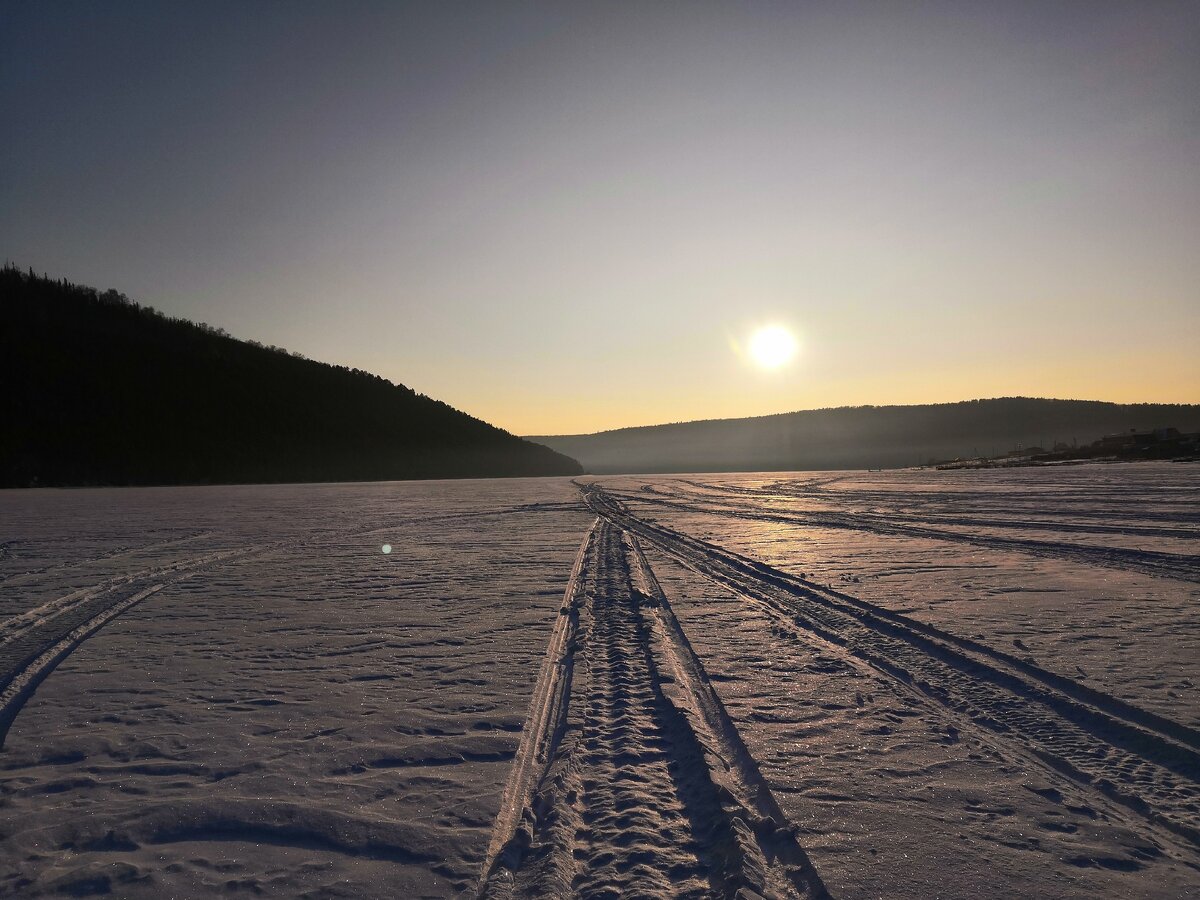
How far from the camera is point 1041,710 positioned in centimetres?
407

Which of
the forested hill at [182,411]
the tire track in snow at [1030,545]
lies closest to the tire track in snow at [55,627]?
the tire track in snow at [1030,545]

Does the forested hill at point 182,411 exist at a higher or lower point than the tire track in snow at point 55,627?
higher

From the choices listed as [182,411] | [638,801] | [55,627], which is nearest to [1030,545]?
[638,801]

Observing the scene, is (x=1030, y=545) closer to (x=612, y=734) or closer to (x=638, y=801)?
(x=612, y=734)

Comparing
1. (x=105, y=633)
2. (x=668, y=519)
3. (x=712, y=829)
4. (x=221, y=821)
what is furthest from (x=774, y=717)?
(x=668, y=519)

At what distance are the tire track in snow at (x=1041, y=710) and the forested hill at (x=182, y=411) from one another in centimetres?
7643

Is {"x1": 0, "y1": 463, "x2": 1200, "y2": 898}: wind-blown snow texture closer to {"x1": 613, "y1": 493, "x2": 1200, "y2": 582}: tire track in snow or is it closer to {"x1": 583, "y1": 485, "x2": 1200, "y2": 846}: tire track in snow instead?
{"x1": 583, "y1": 485, "x2": 1200, "y2": 846}: tire track in snow

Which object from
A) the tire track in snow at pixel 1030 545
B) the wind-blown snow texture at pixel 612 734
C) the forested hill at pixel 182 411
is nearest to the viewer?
the wind-blown snow texture at pixel 612 734

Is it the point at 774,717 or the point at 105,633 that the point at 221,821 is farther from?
the point at 105,633

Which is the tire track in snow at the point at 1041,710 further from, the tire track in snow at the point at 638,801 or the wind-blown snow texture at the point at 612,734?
the tire track in snow at the point at 638,801

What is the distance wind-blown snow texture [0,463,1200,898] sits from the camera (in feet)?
8.80

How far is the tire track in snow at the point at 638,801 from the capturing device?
2.55 metres

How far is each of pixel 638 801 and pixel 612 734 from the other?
0.79 m

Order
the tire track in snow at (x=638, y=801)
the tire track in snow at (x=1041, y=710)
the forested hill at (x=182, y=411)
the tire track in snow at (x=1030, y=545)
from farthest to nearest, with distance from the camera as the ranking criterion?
the forested hill at (x=182, y=411)
the tire track in snow at (x=1030, y=545)
the tire track in snow at (x=1041, y=710)
the tire track in snow at (x=638, y=801)
